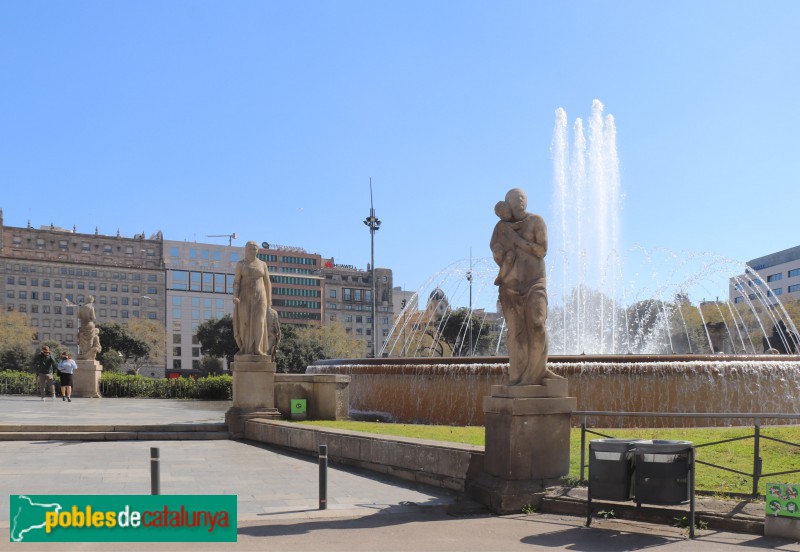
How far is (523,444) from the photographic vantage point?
29.7 ft

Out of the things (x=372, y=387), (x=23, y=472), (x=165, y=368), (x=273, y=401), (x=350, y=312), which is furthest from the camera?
(x=350, y=312)

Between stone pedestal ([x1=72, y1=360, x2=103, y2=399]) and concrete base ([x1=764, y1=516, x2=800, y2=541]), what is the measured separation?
29.9 meters

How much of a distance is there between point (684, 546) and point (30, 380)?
34817mm

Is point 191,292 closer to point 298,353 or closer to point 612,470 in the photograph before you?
point 298,353

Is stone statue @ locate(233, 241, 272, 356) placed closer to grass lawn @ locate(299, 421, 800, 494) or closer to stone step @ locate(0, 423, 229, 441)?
stone step @ locate(0, 423, 229, 441)

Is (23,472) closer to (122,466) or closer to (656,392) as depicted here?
(122,466)

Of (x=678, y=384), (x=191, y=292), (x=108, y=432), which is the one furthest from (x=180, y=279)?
(x=678, y=384)

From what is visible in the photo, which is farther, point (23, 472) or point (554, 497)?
point (23, 472)

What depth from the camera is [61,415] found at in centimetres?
2078

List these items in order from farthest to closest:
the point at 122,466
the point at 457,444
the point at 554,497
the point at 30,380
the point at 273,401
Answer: the point at 30,380 < the point at 273,401 < the point at 122,466 < the point at 457,444 < the point at 554,497

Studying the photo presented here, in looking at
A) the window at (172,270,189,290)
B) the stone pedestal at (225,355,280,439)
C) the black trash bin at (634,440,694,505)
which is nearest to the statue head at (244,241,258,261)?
the stone pedestal at (225,355,280,439)

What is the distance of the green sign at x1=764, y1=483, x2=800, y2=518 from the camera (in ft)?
23.4

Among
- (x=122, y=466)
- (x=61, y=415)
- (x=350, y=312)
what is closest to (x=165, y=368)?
(x=350, y=312)

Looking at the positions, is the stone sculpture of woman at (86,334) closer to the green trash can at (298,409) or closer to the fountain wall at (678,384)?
the green trash can at (298,409)
